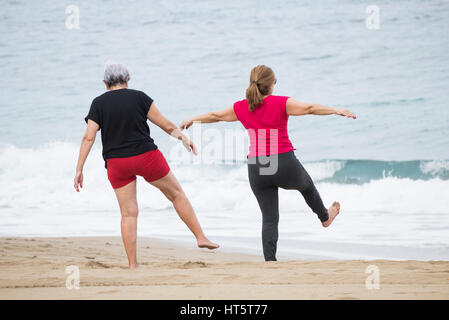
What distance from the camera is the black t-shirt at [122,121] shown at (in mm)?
4043

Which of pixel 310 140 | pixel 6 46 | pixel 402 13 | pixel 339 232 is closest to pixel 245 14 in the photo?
pixel 402 13

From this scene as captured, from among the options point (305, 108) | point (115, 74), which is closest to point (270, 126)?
point (305, 108)

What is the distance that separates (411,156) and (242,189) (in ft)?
16.6

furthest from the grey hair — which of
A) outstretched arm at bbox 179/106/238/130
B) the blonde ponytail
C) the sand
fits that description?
the sand

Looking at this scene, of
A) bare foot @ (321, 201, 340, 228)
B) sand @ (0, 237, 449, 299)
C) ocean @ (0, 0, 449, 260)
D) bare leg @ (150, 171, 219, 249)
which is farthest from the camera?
ocean @ (0, 0, 449, 260)

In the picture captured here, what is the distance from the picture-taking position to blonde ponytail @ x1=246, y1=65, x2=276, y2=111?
4145mm

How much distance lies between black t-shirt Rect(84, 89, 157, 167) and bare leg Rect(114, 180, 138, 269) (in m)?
0.28

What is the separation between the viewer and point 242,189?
43.3ft

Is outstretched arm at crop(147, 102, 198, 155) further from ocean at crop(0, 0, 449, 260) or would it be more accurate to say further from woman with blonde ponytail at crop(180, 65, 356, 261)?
ocean at crop(0, 0, 449, 260)

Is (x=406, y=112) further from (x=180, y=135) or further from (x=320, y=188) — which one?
(x=180, y=135)

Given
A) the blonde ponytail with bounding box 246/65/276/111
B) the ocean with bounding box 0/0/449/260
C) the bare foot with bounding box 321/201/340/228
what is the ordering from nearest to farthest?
the blonde ponytail with bounding box 246/65/276/111 < the bare foot with bounding box 321/201/340/228 < the ocean with bounding box 0/0/449/260

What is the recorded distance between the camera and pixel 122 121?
13.3ft

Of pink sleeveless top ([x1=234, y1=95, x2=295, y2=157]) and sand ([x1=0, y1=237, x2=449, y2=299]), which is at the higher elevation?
pink sleeveless top ([x1=234, y1=95, x2=295, y2=157])

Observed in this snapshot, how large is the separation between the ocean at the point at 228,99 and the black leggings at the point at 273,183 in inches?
154
